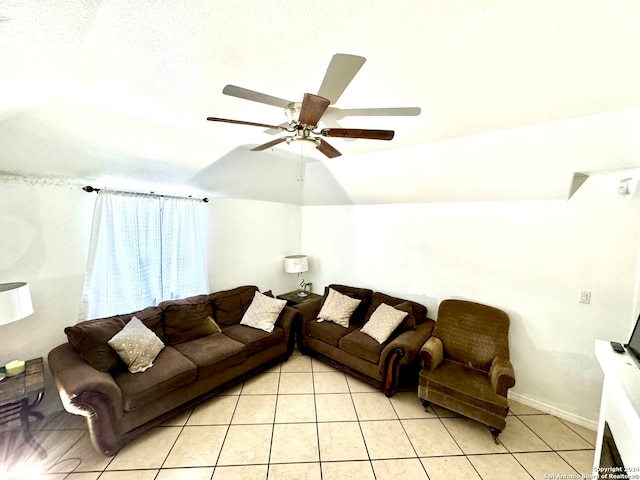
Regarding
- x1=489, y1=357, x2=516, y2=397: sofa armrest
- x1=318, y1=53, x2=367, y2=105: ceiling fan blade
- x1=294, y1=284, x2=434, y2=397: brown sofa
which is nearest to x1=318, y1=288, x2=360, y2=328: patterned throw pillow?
x1=294, y1=284, x2=434, y2=397: brown sofa

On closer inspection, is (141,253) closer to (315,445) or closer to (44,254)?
(44,254)

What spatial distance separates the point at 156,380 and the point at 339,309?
2.10 m

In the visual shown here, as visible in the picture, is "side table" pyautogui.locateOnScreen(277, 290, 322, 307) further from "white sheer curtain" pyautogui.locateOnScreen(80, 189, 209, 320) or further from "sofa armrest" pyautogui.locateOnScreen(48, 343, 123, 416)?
"sofa armrest" pyautogui.locateOnScreen(48, 343, 123, 416)

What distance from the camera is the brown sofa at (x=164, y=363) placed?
1879 millimetres

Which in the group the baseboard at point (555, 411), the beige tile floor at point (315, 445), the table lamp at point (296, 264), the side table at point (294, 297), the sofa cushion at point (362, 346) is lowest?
the beige tile floor at point (315, 445)

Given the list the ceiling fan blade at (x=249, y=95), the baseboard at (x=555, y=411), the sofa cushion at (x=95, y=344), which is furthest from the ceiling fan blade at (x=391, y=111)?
the baseboard at (x=555, y=411)

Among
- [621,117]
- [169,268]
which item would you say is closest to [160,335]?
[169,268]

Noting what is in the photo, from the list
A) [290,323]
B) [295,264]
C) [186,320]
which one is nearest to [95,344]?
[186,320]

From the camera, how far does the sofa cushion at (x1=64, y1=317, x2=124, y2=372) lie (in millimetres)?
2104

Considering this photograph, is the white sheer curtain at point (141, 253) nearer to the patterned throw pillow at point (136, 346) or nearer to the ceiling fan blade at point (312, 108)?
the patterned throw pillow at point (136, 346)

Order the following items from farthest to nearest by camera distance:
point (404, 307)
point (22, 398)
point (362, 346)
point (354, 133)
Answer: point (404, 307) < point (362, 346) < point (22, 398) < point (354, 133)

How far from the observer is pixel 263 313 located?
324 centimetres

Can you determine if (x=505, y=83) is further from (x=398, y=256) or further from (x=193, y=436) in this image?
(x=193, y=436)

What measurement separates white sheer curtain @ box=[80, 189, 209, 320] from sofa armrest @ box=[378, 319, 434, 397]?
8.06ft
